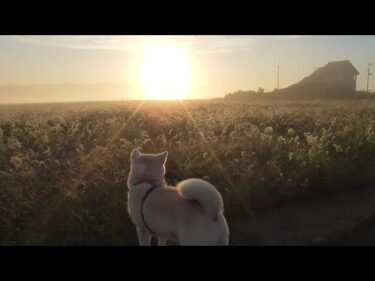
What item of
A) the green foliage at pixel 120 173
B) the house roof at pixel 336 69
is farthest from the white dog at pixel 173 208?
the house roof at pixel 336 69

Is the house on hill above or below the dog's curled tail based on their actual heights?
above

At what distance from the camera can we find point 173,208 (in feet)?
15.8

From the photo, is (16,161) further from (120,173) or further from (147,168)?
(147,168)

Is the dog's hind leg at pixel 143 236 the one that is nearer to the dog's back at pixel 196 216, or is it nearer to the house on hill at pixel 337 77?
the dog's back at pixel 196 216

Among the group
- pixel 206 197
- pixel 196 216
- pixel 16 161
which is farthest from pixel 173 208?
pixel 16 161

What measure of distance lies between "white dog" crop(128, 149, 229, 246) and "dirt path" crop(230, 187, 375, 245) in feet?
4.81

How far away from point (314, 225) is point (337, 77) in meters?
73.8

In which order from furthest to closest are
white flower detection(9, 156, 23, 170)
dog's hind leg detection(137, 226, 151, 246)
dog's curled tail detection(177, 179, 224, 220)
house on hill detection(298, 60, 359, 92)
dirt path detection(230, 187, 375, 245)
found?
house on hill detection(298, 60, 359, 92) < white flower detection(9, 156, 23, 170) < dirt path detection(230, 187, 375, 245) < dog's hind leg detection(137, 226, 151, 246) < dog's curled tail detection(177, 179, 224, 220)

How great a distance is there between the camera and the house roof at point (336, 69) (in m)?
75.1

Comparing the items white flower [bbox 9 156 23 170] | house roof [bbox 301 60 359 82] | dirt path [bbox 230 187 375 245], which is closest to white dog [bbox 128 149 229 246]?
dirt path [bbox 230 187 375 245]

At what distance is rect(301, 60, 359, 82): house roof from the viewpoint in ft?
246

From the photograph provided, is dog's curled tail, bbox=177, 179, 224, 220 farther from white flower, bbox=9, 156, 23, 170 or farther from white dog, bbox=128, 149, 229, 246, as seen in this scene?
white flower, bbox=9, 156, 23, 170

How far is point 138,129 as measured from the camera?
12.1 meters

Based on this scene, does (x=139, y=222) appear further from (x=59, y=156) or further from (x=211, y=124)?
(x=211, y=124)
